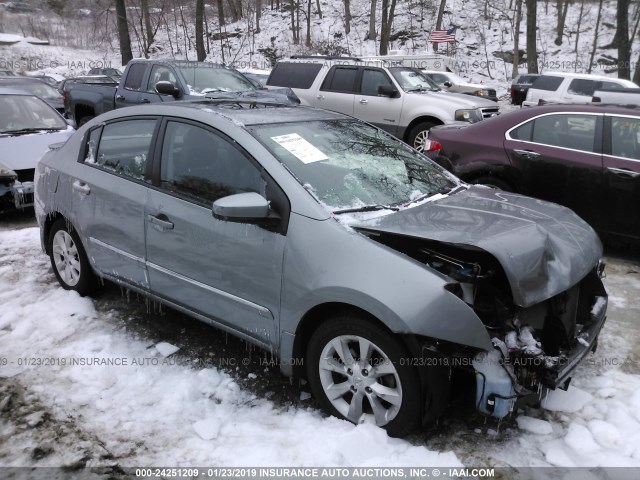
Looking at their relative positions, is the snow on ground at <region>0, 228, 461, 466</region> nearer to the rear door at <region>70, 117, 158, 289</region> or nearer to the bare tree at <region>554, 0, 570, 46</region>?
the rear door at <region>70, 117, 158, 289</region>

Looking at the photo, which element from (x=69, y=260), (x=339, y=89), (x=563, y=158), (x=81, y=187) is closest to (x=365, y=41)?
(x=339, y=89)

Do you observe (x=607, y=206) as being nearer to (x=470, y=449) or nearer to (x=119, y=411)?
(x=470, y=449)

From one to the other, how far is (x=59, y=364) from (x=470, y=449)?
8.63ft

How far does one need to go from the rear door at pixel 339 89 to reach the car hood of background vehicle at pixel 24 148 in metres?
5.38

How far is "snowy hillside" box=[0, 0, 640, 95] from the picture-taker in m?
32.6

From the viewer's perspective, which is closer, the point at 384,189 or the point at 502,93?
the point at 384,189

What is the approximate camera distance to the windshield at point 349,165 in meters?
3.15

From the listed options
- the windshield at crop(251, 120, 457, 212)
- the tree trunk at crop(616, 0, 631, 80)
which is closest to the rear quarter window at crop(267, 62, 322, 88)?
the windshield at crop(251, 120, 457, 212)

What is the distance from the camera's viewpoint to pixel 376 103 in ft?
34.6

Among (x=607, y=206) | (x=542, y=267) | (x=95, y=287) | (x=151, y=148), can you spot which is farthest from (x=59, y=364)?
(x=607, y=206)

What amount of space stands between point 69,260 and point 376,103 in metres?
7.38

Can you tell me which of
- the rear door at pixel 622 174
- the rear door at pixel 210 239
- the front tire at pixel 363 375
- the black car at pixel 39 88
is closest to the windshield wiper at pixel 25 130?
the rear door at pixel 210 239

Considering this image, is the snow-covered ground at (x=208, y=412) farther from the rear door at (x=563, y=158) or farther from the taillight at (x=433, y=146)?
the taillight at (x=433, y=146)

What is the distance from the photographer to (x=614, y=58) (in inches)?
1233
